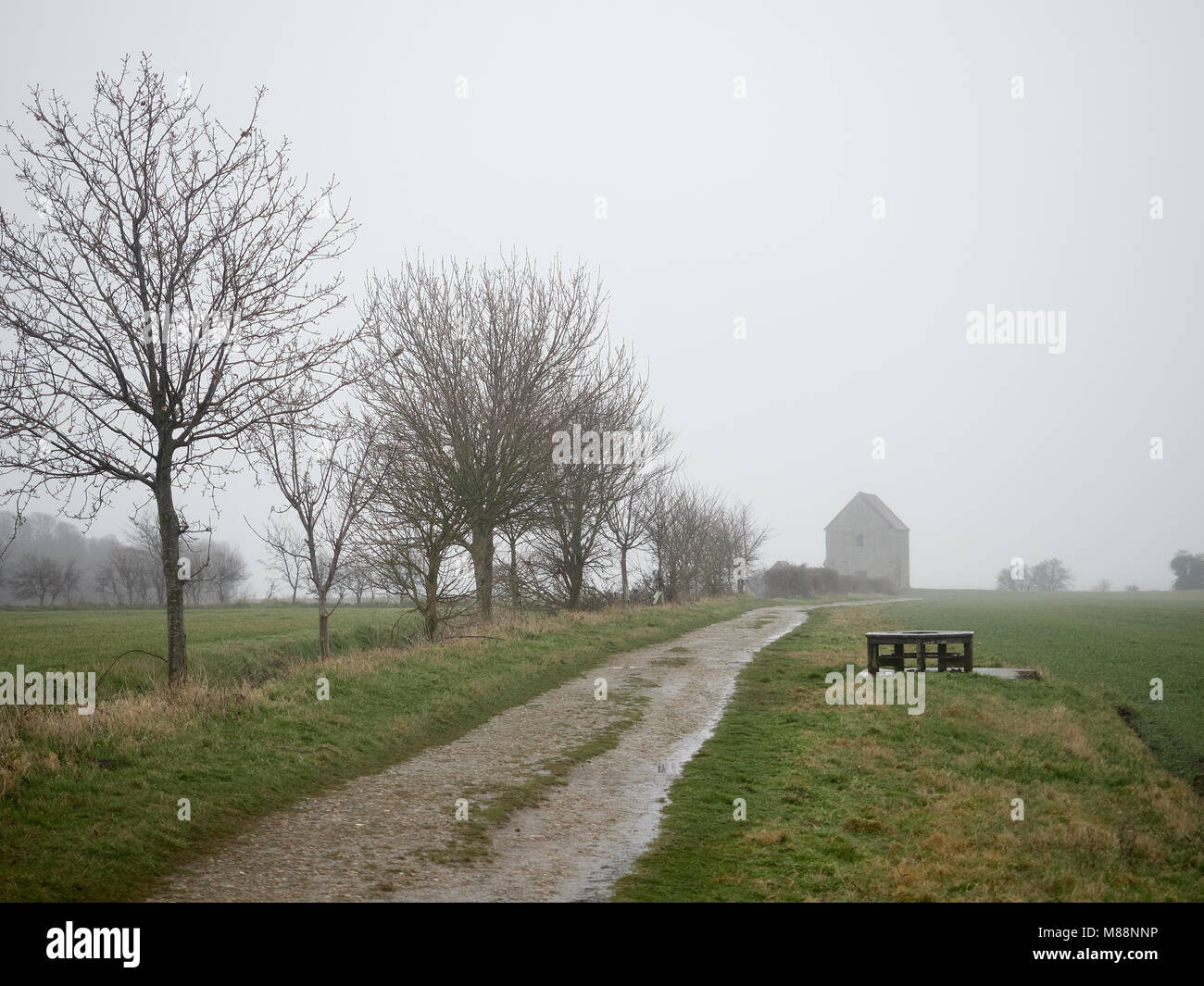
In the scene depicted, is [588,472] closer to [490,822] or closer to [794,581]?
[490,822]

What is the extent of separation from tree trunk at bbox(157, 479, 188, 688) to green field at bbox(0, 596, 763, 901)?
0.47 m

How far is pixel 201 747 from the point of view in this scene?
1052cm

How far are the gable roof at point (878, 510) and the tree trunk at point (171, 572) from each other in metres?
112

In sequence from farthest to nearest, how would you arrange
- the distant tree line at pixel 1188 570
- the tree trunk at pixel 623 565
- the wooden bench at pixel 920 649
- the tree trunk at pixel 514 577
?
the distant tree line at pixel 1188 570
the tree trunk at pixel 623 565
the tree trunk at pixel 514 577
the wooden bench at pixel 920 649

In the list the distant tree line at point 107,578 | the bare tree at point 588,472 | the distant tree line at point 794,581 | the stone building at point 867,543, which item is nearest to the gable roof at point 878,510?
the stone building at point 867,543

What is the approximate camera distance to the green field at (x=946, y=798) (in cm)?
812

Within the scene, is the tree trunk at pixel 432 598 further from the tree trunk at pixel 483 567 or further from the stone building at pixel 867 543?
the stone building at pixel 867 543

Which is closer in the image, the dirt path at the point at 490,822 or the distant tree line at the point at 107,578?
the dirt path at the point at 490,822

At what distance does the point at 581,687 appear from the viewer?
714 inches

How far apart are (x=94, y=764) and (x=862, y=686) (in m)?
14.5

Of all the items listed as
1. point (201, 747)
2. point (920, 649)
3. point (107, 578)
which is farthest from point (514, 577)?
point (107, 578)

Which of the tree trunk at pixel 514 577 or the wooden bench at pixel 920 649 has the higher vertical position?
the tree trunk at pixel 514 577

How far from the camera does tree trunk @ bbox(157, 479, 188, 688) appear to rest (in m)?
13.4
